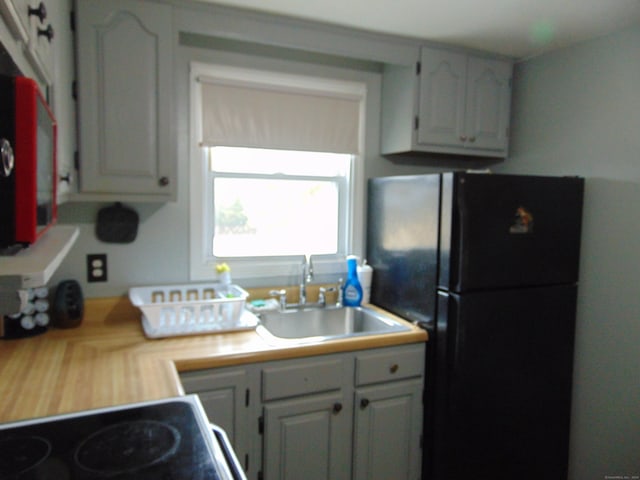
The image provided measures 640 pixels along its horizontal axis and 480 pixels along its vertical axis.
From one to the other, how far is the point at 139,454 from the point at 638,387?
6.91 ft

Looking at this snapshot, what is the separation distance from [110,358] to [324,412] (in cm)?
86

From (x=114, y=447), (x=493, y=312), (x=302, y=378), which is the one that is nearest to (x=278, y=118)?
(x=302, y=378)

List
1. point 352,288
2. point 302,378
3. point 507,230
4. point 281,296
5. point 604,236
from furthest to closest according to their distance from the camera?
point 352,288 < point 281,296 < point 604,236 < point 507,230 < point 302,378

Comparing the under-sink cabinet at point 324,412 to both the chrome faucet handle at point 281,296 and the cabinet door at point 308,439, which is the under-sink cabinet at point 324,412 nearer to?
the cabinet door at point 308,439

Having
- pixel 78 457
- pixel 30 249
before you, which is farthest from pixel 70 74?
pixel 78 457

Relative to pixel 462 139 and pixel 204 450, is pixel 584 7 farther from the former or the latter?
pixel 204 450

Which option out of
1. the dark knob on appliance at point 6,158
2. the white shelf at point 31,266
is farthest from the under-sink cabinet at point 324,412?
the dark knob on appliance at point 6,158

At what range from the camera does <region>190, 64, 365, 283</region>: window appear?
232 centimetres

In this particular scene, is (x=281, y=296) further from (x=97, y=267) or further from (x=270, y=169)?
(x=97, y=267)

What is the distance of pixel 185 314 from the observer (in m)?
2.00

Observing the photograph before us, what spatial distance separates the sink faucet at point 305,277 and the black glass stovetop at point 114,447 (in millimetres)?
1265

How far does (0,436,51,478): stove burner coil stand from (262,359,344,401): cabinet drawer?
0.88 m

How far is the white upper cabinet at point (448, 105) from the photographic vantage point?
243 cm

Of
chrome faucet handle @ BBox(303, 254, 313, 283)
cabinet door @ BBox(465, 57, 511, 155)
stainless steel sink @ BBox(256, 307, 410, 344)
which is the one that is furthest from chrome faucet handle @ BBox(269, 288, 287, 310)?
cabinet door @ BBox(465, 57, 511, 155)
